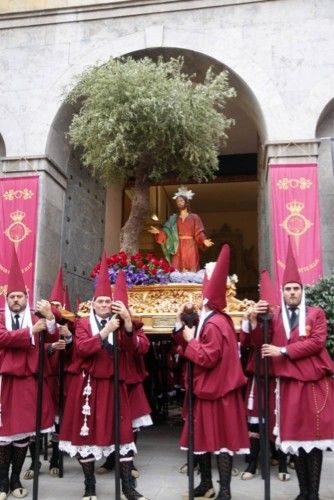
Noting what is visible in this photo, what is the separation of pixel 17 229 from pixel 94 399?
7.17m

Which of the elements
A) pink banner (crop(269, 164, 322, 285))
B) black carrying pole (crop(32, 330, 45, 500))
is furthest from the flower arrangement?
pink banner (crop(269, 164, 322, 285))

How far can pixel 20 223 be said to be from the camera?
449 inches

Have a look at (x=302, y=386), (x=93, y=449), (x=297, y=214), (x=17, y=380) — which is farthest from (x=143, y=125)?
(x=93, y=449)

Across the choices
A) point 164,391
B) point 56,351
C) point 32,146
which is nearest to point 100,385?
point 56,351

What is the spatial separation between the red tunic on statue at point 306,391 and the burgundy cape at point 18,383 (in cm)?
242

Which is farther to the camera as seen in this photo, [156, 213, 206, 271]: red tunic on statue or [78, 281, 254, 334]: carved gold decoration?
[156, 213, 206, 271]: red tunic on statue

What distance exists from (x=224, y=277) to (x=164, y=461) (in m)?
3.06

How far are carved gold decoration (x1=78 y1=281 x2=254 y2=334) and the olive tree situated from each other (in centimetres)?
114

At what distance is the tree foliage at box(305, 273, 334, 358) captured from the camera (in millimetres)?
6777

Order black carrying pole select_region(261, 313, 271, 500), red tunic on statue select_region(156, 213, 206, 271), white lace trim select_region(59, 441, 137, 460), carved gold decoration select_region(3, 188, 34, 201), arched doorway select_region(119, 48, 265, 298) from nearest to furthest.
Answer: black carrying pole select_region(261, 313, 271, 500) → white lace trim select_region(59, 441, 137, 460) → red tunic on statue select_region(156, 213, 206, 271) → carved gold decoration select_region(3, 188, 34, 201) → arched doorway select_region(119, 48, 265, 298)

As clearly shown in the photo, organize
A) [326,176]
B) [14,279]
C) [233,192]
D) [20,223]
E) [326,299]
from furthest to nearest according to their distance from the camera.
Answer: [233,192] < [20,223] < [326,176] < [326,299] < [14,279]

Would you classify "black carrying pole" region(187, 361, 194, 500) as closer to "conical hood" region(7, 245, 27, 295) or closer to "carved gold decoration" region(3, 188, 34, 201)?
"conical hood" region(7, 245, 27, 295)

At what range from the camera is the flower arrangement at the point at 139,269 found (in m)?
7.31

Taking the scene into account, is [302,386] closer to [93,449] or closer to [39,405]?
[93,449]
